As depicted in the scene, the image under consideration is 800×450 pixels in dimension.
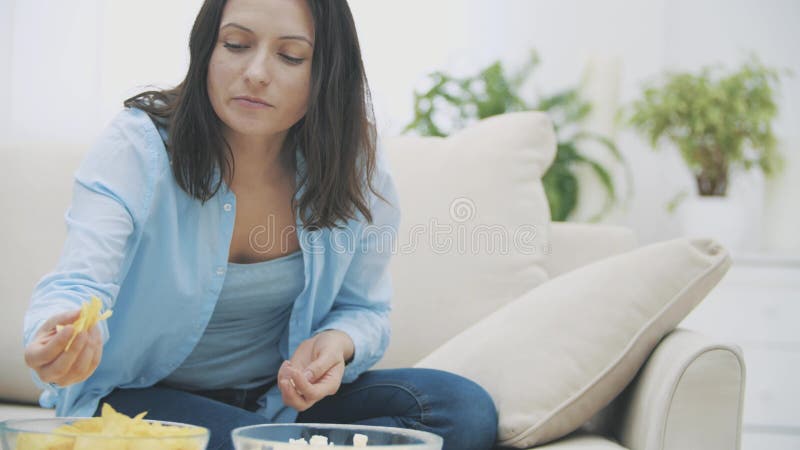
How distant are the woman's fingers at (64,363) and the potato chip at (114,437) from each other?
2.7 inches

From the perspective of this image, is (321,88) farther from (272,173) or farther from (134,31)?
(134,31)

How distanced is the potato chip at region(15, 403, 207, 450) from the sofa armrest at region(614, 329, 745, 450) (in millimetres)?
709

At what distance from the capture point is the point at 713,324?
2.66 metres

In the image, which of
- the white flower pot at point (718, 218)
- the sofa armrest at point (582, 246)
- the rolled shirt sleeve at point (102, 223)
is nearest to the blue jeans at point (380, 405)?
the rolled shirt sleeve at point (102, 223)

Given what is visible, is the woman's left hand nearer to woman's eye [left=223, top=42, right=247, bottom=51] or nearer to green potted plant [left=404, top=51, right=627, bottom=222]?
woman's eye [left=223, top=42, right=247, bottom=51]

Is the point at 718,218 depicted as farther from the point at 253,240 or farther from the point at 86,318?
the point at 86,318

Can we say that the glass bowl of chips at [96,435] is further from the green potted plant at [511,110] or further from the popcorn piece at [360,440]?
the green potted plant at [511,110]

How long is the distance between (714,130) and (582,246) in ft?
4.61

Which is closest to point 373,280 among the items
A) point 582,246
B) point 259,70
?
point 259,70

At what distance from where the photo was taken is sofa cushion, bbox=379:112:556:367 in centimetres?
160

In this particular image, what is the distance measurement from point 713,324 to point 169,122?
79.3 inches

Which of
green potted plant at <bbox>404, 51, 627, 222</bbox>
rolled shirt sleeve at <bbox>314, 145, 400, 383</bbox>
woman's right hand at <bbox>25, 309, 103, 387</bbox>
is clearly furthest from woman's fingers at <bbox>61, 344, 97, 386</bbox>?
green potted plant at <bbox>404, 51, 627, 222</bbox>

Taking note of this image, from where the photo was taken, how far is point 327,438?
0.76m

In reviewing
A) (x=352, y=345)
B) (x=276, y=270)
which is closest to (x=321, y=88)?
(x=276, y=270)
